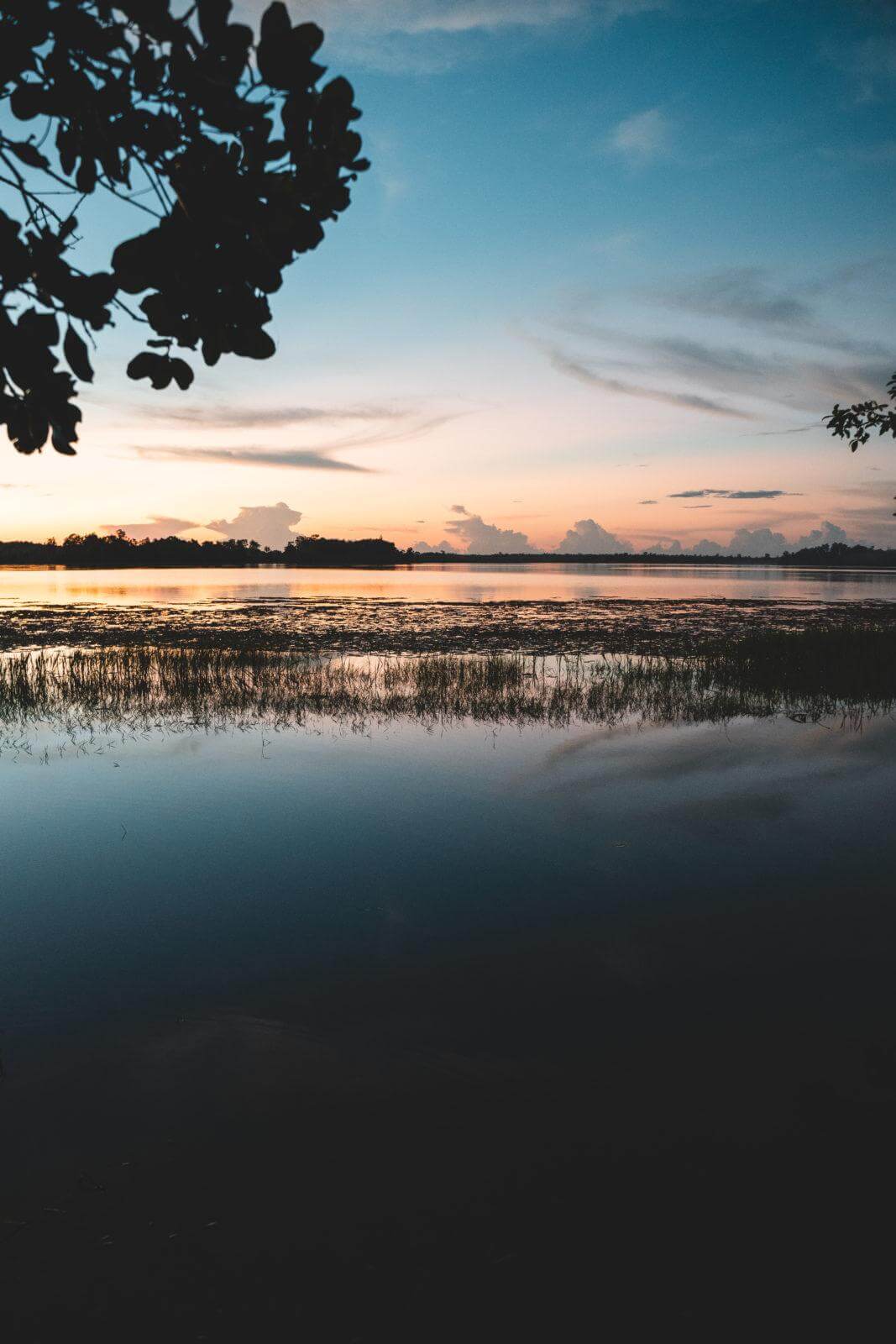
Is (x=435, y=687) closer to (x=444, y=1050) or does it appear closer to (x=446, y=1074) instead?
(x=444, y=1050)

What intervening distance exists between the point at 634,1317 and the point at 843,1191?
3.55 feet

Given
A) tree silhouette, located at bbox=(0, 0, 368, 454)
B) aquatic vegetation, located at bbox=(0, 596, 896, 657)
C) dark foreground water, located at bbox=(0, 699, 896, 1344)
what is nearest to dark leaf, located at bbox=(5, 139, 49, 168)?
tree silhouette, located at bbox=(0, 0, 368, 454)

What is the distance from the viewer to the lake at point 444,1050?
2.67 m

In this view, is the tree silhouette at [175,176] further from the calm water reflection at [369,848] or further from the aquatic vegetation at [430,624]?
the aquatic vegetation at [430,624]

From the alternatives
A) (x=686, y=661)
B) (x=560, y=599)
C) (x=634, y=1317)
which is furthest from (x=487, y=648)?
(x=560, y=599)

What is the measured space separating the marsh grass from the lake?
141 inches

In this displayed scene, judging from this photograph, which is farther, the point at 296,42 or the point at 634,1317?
the point at 634,1317

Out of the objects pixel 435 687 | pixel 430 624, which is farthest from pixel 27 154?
pixel 430 624

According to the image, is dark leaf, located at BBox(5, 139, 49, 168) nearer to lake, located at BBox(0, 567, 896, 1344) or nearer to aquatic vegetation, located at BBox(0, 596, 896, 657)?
lake, located at BBox(0, 567, 896, 1344)

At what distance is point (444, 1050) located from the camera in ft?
13.1

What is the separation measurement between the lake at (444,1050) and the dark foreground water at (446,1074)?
0.05 ft

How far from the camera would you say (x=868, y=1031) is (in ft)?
13.6

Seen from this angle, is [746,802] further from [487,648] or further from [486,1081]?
[487,648]

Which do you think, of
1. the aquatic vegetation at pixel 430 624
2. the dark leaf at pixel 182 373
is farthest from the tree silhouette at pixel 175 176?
the aquatic vegetation at pixel 430 624
